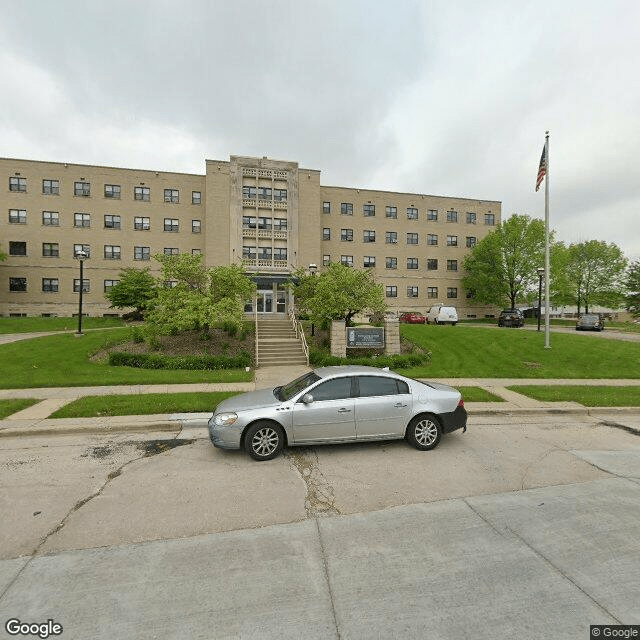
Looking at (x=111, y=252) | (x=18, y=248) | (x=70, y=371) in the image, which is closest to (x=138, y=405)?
(x=70, y=371)

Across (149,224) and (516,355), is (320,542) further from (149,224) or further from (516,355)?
(149,224)

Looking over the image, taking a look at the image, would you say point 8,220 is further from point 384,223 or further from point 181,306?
point 384,223

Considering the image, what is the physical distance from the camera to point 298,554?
3.58 metres

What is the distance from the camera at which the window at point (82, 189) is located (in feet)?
122

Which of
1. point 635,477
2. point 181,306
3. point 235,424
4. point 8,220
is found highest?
point 8,220

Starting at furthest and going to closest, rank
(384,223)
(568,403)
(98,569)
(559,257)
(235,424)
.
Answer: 1. (384,223)
2. (559,257)
3. (568,403)
4. (235,424)
5. (98,569)

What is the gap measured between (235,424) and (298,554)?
9.07 ft

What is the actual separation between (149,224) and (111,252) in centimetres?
489

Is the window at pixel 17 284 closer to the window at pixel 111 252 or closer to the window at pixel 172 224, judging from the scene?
the window at pixel 111 252

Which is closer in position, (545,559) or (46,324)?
(545,559)

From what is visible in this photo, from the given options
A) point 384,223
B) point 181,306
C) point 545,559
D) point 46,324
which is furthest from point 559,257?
point 46,324

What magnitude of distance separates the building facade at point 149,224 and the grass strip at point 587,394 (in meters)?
26.5

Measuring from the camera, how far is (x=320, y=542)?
3.78 metres

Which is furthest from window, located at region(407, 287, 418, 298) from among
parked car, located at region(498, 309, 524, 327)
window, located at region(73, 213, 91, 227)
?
window, located at region(73, 213, 91, 227)
